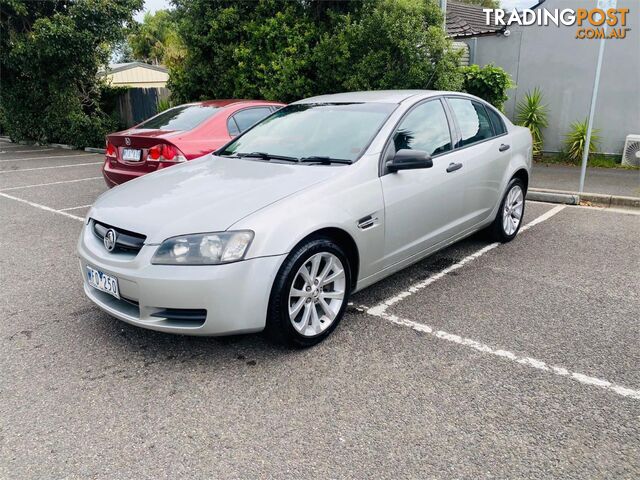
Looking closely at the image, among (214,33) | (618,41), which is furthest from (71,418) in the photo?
(618,41)

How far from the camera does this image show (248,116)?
6.88 metres

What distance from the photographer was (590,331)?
3.54m

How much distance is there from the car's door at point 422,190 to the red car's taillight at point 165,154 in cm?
284

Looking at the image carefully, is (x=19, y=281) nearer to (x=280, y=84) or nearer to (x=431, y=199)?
(x=431, y=199)

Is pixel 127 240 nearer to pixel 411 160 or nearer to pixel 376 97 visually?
pixel 411 160

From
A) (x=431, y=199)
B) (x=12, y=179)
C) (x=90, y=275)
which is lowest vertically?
(x=12, y=179)

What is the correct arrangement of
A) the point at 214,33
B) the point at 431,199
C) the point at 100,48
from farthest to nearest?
the point at 100,48 → the point at 214,33 → the point at 431,199

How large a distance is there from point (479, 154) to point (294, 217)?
7.62ft

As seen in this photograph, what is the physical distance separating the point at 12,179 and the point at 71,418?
918cm

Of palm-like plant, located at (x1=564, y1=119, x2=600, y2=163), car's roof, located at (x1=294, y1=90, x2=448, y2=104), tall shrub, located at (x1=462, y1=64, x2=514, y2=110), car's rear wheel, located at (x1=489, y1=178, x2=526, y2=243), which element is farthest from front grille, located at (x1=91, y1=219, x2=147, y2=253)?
palm-like plant, located at (x1=564, y1=119, x2=600, y2=163)

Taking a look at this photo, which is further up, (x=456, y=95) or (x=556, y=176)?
(x=456, y=95)

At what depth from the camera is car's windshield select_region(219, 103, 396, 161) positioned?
3846mm

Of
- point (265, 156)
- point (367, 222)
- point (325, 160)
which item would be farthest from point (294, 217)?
point (265, 156)

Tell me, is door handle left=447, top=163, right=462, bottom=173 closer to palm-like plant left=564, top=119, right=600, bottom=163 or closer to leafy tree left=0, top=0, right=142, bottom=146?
palm-like plant left=564, top=119, right=600, bottom=163
